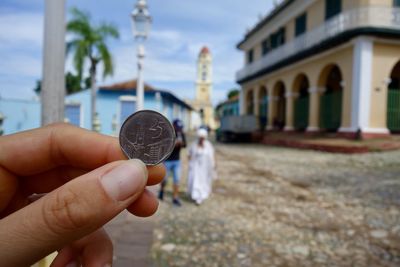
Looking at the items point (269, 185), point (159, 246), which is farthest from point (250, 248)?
point (269, 185)

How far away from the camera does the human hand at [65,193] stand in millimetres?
1031

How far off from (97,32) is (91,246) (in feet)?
59.7

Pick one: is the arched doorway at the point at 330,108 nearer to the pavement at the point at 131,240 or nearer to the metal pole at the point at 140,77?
the metal pole at the point at 140,77

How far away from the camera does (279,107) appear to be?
2355 cm

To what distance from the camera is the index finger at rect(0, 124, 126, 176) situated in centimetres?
134

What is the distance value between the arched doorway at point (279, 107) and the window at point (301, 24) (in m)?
3.80

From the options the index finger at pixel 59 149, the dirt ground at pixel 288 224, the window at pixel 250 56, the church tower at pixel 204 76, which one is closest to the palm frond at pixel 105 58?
the dirt ground at pixel 288 224

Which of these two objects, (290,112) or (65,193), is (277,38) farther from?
(65,193)

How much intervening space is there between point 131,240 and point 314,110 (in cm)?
1472

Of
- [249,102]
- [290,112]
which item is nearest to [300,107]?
[290,112]

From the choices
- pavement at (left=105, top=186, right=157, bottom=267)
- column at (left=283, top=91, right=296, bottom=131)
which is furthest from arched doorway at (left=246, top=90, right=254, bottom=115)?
pavement at (left=105, top=186, right=157, bottom=267)

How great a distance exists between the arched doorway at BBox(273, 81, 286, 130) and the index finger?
20.8 metres

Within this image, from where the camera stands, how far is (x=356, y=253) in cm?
374

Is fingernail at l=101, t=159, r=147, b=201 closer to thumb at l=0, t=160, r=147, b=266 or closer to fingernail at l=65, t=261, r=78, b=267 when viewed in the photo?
thumb at l=0, t=160, r=147, b=266
